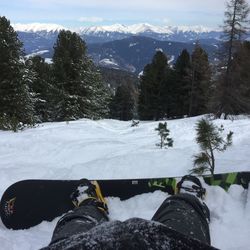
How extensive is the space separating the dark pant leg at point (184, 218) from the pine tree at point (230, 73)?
22530 millimetres

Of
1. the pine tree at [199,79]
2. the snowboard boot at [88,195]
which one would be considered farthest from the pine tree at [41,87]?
the snowboard boot at [88,195]

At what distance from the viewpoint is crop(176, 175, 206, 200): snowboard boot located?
4.28 meters

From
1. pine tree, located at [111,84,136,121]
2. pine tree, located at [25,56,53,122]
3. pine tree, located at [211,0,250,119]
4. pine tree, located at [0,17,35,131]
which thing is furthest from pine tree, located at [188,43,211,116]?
pine tree, located at [111,84,136,121]

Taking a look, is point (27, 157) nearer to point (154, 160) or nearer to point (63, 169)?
point (63, 169)

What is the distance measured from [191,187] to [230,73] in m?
22.1

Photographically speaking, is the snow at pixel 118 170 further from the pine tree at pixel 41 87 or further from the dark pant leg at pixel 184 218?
the pine tree at pixel 41 87

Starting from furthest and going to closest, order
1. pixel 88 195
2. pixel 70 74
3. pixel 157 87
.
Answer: pixel 157 87 < pixel 70 74 < pixel 88 195

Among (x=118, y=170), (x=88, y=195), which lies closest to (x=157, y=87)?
(x=118, y=170)

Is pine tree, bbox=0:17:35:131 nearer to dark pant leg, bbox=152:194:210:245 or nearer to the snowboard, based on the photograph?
the snowboard

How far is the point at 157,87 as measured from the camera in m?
39.8

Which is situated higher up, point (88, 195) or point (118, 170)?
point (88, 195)

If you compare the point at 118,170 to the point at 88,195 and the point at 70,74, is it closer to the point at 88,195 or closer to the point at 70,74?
the point at 88,195

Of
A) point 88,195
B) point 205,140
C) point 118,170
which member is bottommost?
point 118,170

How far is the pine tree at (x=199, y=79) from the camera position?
34.1 metres
